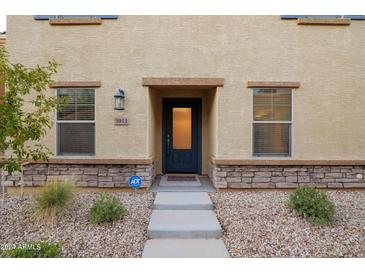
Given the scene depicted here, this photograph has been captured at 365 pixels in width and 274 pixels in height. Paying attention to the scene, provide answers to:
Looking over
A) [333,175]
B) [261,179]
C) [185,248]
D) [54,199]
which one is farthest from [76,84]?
[333,175]

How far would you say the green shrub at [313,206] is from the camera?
4102 millimetres

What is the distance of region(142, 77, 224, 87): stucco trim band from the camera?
6066 mm

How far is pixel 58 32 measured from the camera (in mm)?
6141

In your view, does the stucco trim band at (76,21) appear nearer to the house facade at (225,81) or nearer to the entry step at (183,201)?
the house facade at (225,81)

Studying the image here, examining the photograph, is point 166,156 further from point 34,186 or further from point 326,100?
point 326,100

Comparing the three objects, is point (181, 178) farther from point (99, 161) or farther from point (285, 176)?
point (285, 176)

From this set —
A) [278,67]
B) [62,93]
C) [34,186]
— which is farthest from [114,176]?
[278,67]

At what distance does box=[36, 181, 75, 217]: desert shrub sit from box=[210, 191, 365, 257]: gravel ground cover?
2.90 m

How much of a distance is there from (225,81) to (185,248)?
412 cm

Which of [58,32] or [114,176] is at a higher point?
[58,32]

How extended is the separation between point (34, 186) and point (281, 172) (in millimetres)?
6355

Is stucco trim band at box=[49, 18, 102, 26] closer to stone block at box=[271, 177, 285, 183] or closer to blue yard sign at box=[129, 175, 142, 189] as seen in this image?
blue yard sign at box=[129, 175, 142, 189]

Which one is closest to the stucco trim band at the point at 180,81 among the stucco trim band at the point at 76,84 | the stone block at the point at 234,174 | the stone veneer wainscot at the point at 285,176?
the stucco trim band at the point at 76,84

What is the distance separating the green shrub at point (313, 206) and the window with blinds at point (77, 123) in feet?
16.1
